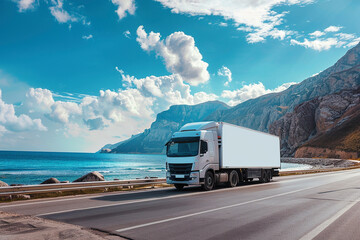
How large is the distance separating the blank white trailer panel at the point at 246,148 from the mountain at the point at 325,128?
9986 centimetres

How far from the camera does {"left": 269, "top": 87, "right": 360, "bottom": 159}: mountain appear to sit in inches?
4592

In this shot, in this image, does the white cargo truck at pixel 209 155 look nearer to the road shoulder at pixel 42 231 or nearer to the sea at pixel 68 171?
the road shoulder at pixel 42 231

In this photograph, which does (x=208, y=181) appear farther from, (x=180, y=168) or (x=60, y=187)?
(x=60, y=187)

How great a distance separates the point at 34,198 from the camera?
13906mm

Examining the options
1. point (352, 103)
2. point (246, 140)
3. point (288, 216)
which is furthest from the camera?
point (352, 103)

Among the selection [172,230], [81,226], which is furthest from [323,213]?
[81,226]

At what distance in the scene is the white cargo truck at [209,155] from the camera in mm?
16953

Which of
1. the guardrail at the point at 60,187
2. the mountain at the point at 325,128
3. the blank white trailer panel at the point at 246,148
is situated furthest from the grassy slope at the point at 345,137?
the guardrail at the point at 60,187

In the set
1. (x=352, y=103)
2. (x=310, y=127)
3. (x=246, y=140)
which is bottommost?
(x=246, y=140)

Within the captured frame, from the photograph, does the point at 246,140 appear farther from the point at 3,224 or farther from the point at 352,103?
the point at 352,103

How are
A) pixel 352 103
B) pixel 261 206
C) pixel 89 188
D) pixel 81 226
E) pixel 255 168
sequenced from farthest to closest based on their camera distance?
pixel 352 103 < pixel 255 168 < pixel 89 188 < pixel 261 206 < pixel 81 226

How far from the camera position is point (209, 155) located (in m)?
17.6

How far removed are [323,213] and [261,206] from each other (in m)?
2.14

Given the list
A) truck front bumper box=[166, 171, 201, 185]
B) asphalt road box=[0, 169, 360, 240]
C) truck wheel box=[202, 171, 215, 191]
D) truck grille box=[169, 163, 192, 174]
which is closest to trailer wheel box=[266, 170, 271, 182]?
truck wheel box=[202, 171, 215, 191]
